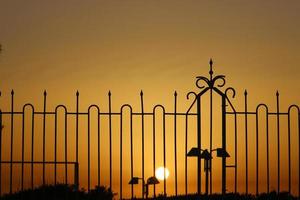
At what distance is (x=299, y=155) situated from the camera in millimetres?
15156

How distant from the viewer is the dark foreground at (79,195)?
1441 centimetres

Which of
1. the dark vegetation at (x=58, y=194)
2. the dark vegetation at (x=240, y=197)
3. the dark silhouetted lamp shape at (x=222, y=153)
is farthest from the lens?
the dark vegetation at (x=240, y=197)

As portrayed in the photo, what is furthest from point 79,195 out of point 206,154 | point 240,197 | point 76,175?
point 240,197

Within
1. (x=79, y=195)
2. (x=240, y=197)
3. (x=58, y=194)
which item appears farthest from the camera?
(x=240, y=197)

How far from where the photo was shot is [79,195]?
567 inches

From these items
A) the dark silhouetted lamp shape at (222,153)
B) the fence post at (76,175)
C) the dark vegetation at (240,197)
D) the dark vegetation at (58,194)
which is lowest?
the dark vegetation at (240,197)

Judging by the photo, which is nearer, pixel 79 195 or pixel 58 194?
pixel 79 195

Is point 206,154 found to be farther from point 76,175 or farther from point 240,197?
point 76,175

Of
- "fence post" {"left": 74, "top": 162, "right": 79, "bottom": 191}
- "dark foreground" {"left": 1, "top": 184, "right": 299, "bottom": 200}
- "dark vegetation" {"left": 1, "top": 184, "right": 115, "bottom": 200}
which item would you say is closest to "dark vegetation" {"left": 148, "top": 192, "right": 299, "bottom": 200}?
"dark foreground" {"left": 1, "top": 184, "right": 299, "bottom": 200}

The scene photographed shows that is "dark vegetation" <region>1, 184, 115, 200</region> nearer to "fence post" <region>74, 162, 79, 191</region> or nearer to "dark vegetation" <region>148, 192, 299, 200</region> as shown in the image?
"fence post" <region>74, 162, 79, 191</region>

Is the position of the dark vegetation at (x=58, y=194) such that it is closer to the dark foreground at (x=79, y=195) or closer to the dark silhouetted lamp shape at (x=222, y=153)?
the dark foreground at (x=79, y=195)

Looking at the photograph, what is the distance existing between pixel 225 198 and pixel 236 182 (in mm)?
521

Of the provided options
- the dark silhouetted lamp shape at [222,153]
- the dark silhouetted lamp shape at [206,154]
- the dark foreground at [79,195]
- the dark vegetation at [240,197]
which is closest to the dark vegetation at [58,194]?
the dark foreground at [79,195]

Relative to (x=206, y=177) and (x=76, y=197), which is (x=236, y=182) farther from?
(x=76, y=197)
